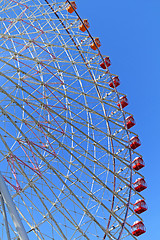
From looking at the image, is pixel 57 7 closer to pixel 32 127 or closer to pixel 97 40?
pixel 97 40

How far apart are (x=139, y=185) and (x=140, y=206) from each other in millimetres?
1407

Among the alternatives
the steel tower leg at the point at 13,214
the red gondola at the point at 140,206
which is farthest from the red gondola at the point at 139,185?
the steel tower leg at the point at 13,214

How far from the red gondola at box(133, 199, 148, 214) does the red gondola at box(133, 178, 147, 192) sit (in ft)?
2.69

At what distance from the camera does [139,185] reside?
1050 inches

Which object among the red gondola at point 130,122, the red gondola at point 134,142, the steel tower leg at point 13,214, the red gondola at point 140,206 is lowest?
the steel tower leg at point 13,214

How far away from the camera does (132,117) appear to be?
27.6m

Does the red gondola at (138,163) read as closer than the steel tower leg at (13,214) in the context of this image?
No

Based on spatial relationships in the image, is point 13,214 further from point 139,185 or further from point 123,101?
point 123,101

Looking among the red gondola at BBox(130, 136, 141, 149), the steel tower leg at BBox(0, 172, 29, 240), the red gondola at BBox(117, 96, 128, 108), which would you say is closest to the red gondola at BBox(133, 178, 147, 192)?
the red gondola at BBox(130, 136, 141, 149)

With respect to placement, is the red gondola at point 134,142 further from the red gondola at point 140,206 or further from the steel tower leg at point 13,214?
the steel tower leg at point 13,214

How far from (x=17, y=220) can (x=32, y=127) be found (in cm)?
936

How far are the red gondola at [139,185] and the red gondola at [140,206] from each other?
819mm

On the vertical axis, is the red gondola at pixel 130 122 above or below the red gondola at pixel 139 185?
above

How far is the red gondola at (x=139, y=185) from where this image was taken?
2669 cm
